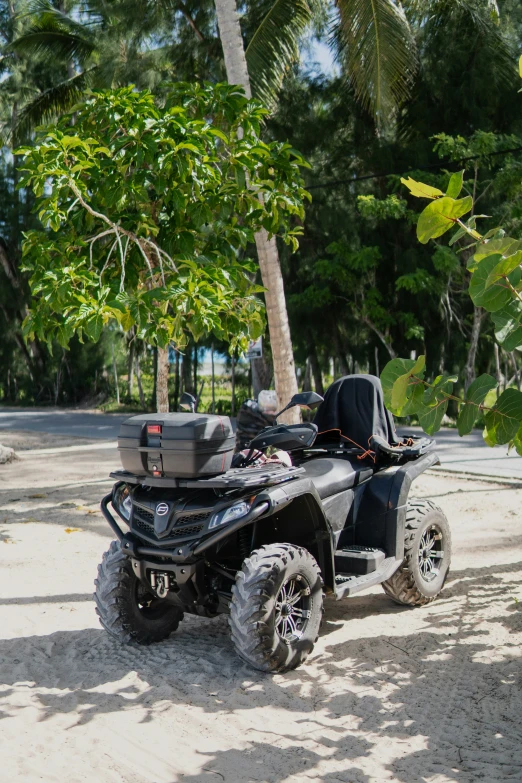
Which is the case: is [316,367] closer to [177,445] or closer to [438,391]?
[177,445]

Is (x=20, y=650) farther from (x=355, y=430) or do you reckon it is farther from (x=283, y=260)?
(x=283, y=260)

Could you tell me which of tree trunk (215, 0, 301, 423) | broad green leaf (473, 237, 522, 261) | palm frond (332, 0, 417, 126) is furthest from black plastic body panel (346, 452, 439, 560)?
palm frond (332, 0, 417, 126)

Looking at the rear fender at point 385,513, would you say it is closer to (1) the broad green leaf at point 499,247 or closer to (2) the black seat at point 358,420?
(2) the black seat at point 358,420

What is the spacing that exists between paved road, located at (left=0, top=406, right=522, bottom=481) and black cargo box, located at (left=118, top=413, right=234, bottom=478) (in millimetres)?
2886

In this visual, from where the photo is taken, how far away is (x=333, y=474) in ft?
17.9

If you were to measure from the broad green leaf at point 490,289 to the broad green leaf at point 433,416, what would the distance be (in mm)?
413

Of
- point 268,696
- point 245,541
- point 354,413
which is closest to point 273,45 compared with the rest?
point 354,413

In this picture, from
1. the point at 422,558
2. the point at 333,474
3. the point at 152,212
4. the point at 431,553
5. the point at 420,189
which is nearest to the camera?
the point at 420,189

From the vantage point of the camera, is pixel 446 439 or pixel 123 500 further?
pixel 446 439

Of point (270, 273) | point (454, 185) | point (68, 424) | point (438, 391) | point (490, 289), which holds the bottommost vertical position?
point (68, 424)

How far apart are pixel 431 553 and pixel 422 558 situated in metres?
0.15

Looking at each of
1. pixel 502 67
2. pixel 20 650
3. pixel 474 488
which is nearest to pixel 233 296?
pixel 20 650

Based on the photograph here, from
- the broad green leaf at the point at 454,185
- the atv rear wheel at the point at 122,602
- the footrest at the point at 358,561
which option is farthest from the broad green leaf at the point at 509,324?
the atv rear wheel at the point at 122,602

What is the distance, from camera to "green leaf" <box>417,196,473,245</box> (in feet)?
10.8
